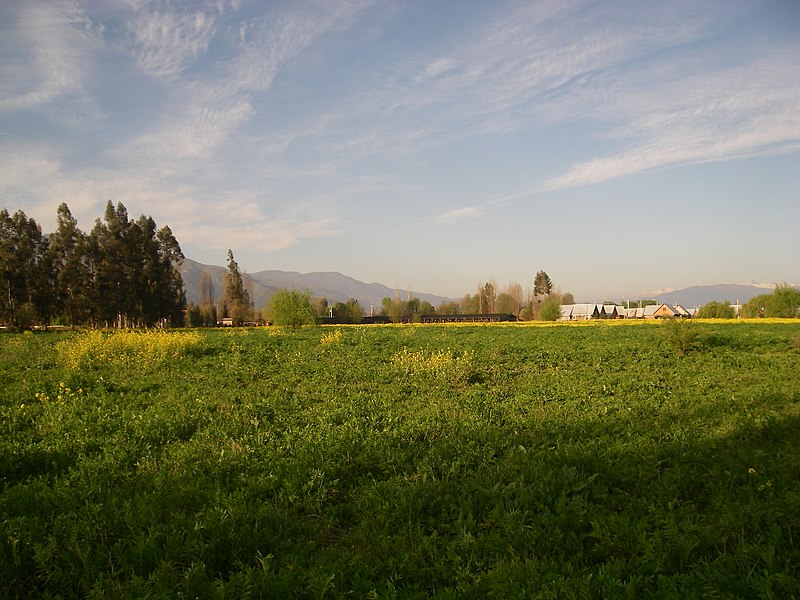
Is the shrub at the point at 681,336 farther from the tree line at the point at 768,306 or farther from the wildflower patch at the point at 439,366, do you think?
the tree line at the point at 768,306

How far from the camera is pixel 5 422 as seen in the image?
875cm

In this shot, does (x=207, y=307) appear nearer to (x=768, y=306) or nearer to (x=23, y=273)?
(x=23, y=273)

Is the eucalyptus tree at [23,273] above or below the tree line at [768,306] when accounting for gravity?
above

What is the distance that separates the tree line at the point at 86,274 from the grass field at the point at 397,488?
46804 mm

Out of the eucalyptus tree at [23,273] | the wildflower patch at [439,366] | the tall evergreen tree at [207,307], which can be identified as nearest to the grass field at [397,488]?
the wildflower patch at [439,366]

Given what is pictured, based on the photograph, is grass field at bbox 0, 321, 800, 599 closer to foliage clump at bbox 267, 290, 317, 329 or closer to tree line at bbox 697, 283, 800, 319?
foliage clump at bbox 267, 290, 317, 329

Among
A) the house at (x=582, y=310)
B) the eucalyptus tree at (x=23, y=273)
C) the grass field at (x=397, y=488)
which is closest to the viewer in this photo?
the grass field at (x=397, y=488)

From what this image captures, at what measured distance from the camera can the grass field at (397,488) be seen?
426 centimetres

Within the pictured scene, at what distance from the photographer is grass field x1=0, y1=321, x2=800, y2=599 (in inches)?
168

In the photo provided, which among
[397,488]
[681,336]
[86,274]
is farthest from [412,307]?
[397,488]

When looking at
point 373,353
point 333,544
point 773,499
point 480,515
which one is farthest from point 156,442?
point 373,353

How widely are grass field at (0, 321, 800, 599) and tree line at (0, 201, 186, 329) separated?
154 ft

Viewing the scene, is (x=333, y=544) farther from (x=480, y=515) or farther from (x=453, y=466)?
(x=453, y=466)

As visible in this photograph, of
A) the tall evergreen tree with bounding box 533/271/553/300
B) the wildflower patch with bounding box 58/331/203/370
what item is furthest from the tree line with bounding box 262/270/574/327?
the wildflower patch with bounding box 58/331/203/370
